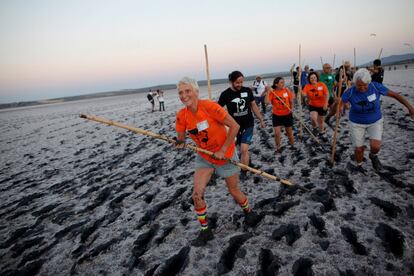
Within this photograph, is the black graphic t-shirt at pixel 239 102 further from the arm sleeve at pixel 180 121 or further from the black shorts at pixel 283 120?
the arm sleeve at pixel 180 121

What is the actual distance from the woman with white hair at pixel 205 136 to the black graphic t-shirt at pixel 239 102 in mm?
1995

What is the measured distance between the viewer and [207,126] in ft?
11.5

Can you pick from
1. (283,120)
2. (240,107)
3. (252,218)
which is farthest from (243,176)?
(283,120)

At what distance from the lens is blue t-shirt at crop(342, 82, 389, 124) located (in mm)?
4859

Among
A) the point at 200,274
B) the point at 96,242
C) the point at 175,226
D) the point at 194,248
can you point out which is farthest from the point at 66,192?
the point at 200,274

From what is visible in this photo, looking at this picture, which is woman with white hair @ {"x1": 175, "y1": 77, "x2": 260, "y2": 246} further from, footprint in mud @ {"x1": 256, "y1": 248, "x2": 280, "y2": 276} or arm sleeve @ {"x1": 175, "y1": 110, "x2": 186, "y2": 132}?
footprint in mud @ {"x1": 256, "y1": 248, "x2": 280, "y2": 276}

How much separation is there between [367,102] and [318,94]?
3.18 m

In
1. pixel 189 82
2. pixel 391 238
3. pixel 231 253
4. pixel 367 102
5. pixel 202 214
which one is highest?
pixel 189 82

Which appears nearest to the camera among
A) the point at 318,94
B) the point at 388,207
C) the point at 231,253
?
the point at 231,253

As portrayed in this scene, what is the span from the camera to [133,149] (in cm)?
1023

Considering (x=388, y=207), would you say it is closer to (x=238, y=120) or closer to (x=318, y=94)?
(x=238, y=120)

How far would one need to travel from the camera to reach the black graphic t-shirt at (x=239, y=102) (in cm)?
556

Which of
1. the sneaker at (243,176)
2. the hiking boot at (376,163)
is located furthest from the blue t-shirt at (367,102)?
the sneaker at (243,176)

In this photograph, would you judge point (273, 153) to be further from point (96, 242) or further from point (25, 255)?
point (25, 255)
